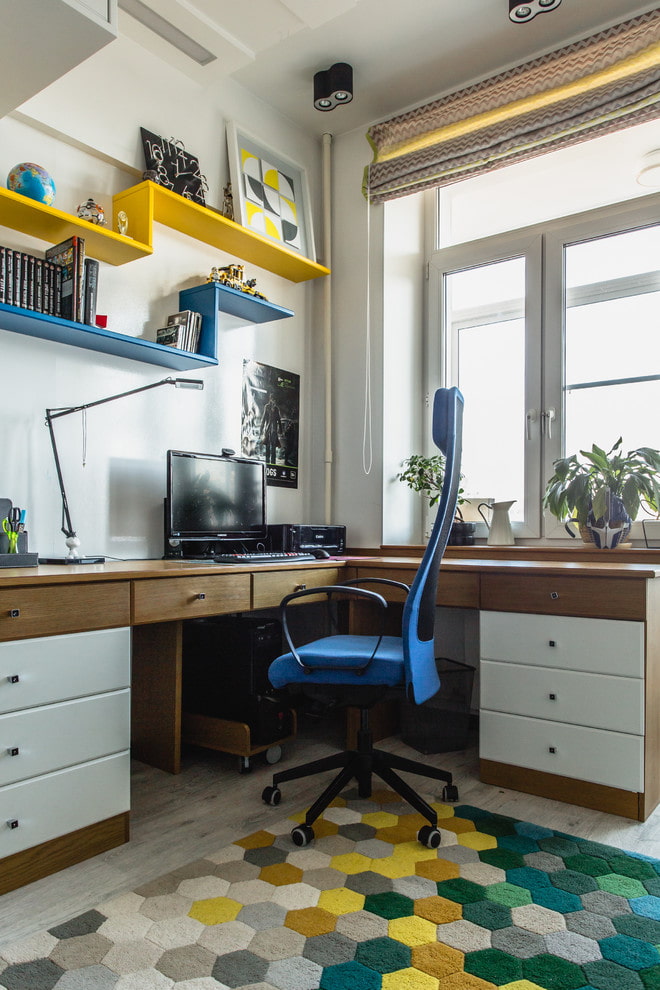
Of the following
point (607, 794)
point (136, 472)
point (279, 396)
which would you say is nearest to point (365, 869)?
point (607, 794)

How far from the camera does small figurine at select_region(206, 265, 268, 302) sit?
9.73 feet

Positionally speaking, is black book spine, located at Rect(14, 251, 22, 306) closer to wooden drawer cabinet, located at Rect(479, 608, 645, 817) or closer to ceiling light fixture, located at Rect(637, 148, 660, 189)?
wooden drawer cabinet, located at Rect(479, 608, 645, 817)

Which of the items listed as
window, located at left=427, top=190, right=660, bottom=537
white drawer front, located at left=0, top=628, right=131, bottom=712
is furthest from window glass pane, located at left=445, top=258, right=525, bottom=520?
white drawer front, located at left=0, top=628, right=131, bottom=712

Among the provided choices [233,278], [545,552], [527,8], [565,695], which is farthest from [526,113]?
[565,695]

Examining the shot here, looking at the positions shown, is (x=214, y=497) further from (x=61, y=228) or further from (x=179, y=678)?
(x=61, y=228)

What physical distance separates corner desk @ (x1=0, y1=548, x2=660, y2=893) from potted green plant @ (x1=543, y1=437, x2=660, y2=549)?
0.53ft

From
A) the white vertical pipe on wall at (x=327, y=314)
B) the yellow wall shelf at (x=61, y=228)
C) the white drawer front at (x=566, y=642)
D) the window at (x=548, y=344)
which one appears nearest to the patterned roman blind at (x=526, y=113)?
the white vertical pipe on wall at (x=327, y=314)

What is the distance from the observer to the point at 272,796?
7.13 ft

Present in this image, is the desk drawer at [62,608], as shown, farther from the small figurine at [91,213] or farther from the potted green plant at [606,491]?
the potted green plant at [606,491]

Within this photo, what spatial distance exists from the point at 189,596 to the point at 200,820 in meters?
0.67

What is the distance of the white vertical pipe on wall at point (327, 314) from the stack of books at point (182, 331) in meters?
0.94

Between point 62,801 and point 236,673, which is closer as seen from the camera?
point 62,801

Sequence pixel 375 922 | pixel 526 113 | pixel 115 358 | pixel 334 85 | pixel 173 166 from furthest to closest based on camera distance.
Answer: pixel 334 85 → pixel 526 113 → pixel 173 166 → pixel 115 358 → pixel 375 922

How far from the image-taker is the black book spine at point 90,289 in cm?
234
